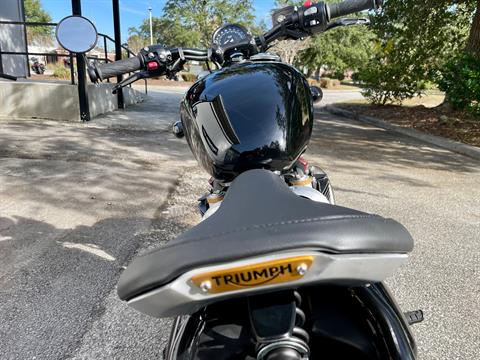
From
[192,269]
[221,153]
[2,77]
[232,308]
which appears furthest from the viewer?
[2,77]

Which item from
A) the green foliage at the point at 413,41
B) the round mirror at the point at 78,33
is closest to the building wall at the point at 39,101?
the round mirror at the point at 78,33

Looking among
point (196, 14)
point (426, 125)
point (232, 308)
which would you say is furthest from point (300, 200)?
point (196, 14)

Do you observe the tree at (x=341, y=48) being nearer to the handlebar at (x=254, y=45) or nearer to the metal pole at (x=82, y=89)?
the metal pole at (x=82, y=89)

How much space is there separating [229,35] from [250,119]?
115cm

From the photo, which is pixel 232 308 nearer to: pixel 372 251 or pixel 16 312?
pixel 372 251

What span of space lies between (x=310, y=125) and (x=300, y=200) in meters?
0.65

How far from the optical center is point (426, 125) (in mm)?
9656

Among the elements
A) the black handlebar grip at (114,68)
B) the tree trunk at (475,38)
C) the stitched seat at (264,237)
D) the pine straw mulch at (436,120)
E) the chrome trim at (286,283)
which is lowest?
the pine straw mulch at (436,120)

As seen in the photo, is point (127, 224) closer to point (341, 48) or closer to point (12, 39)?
point (12, 39)

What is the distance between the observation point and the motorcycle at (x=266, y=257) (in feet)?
2.59

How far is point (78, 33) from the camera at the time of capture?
7.55 feet

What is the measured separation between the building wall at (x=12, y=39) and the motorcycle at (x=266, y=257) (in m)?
11.4

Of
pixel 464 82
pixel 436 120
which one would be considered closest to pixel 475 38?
pixel 436 120

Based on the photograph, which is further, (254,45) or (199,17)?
(199,17)
